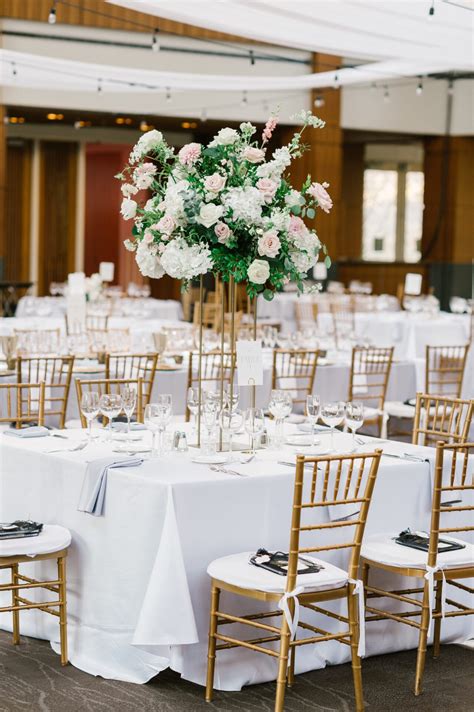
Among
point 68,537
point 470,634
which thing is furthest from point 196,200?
point 470,634

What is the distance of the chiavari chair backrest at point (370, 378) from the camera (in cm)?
857

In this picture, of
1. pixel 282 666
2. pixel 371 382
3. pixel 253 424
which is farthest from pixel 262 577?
pixel 371 382

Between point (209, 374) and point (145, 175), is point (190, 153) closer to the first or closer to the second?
point (145, 175)

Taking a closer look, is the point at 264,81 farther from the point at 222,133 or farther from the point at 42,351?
the point at 222,133

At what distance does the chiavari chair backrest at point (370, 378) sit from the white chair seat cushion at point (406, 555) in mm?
3879

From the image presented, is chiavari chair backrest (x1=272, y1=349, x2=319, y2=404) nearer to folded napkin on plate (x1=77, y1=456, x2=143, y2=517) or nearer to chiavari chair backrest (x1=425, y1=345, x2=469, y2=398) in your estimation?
chiavari chair backrest (x1=425, y1=345, x2=469, y2=398)

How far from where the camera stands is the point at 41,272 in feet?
72.2

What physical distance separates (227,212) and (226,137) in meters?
0.29

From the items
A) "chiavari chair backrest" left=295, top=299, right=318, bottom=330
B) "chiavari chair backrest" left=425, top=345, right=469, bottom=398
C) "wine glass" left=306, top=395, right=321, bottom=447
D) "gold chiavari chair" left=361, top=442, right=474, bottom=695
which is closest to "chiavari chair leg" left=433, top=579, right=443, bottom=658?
"gold chiavari chair" left=361, top=442, right=474, bottom=695

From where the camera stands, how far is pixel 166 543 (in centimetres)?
418

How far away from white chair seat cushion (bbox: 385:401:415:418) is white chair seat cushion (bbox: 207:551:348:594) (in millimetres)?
4465

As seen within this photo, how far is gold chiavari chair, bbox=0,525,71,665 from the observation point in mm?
4324

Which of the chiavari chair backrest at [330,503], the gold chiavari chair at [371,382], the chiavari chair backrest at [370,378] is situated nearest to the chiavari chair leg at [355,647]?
the chiavari chair backrest at [330,503]

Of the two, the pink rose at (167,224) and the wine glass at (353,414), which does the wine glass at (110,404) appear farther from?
the wine glass at (353,414)
